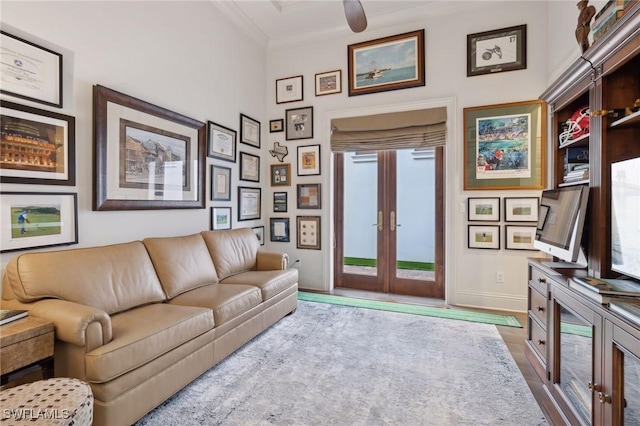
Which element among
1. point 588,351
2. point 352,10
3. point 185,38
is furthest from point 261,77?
point 588,351

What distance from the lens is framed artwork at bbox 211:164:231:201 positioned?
A: 372 cm

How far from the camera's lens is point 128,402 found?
164cm

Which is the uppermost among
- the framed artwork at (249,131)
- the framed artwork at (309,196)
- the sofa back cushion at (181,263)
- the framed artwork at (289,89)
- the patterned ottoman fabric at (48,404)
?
the framed artwork at (289,89)

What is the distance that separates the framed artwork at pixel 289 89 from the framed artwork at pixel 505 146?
2.32m

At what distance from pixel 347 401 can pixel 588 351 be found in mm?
1321

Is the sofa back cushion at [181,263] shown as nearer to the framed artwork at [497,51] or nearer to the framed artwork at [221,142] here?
the framed artwork at [221,142]

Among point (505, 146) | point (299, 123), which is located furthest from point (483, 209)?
point (299, 123)

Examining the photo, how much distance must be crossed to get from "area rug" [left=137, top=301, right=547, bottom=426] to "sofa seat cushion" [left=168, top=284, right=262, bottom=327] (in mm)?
385

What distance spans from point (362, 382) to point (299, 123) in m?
3.56

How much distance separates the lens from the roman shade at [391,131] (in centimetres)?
392

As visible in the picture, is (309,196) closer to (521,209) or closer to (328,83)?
(328,83)

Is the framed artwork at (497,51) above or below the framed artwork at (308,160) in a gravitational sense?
above

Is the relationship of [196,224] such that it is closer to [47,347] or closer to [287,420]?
[47,347]

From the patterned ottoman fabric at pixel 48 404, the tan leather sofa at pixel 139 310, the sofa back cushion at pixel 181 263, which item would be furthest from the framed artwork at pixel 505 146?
the patterned ottoman fabric at pixel 48 404
